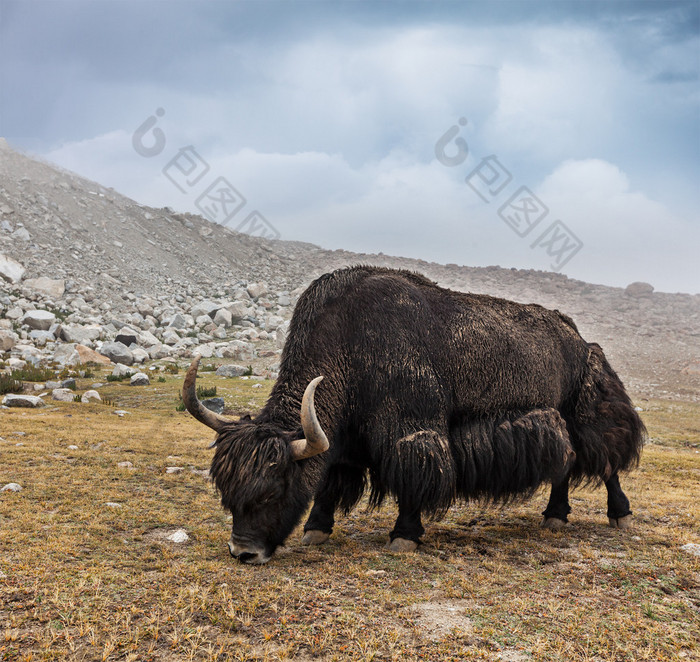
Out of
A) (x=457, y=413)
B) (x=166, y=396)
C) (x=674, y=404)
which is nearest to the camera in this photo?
(x=457, y=413)

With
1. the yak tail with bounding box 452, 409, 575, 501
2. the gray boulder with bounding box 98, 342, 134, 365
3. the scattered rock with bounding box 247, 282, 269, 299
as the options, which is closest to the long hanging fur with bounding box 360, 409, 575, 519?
the yak tail with bounding box 452, 409, 575, 501

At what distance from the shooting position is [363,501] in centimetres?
660

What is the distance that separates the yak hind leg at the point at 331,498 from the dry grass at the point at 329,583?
15 centimetres

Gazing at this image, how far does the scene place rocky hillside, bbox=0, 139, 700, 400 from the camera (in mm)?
21969

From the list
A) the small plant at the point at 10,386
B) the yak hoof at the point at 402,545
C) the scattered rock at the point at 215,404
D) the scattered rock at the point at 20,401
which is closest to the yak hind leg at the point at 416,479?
the yak hoof at the point at 402,545

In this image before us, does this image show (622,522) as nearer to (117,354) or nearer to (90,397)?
(90,397)

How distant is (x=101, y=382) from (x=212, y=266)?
79.0 feet

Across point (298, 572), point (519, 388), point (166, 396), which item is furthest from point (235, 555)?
point (166, 396)

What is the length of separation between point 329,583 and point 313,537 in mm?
1159

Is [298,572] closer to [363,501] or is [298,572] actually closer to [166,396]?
[363,501]

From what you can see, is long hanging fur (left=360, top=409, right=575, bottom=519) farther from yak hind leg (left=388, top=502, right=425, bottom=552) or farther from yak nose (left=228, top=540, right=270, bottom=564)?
yak nose (left=228, top=540, right=270, bottom=564)

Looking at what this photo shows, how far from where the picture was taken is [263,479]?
13.9 feet

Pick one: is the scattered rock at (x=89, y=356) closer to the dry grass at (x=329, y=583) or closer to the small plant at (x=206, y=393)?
the small plant at (x=206, y=393)

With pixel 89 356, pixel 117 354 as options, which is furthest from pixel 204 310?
pixel 89 356
